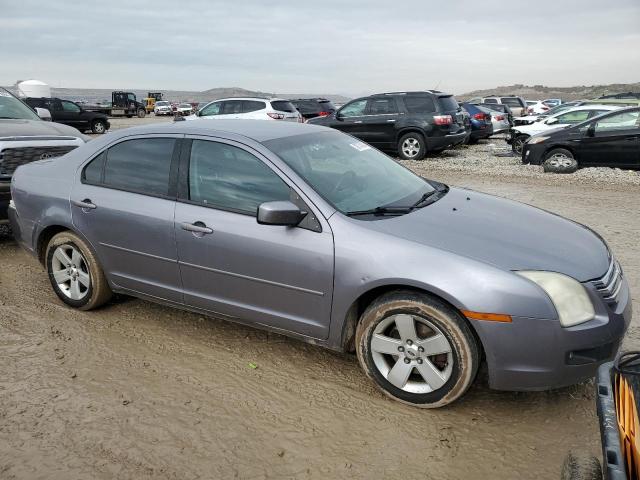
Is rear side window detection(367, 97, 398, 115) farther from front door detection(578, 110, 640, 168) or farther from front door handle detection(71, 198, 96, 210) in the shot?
front door handle detection(71, 198, 96, 210)

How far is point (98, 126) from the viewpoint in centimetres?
2603

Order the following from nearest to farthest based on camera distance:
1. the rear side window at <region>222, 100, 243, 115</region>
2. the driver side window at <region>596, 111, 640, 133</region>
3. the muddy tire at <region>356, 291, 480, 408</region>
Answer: the muddy tire at <region>356, 291, 480, 408</region>
the driver side window at <region>596, 111, 640, 133</region>
the rear side window at <region>222, 100, 243, 115</region>

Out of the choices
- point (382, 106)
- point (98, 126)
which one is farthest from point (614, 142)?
point (98, 126)

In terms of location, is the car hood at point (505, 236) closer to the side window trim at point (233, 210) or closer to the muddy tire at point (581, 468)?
the side window trim at point (233, 210)

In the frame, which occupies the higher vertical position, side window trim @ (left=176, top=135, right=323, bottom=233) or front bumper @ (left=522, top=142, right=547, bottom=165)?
side window trim @ (left=176, top=135, right=323, bottom=233)

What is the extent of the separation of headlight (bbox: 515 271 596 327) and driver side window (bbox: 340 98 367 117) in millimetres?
12403

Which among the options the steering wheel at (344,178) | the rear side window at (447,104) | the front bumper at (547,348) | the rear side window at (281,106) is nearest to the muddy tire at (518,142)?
the rear side window at (447,104)

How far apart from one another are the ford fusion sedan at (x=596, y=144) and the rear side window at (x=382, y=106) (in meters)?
3.76

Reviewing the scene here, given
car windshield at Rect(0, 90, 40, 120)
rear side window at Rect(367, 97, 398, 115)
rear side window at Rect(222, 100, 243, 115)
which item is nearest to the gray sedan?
car windshield at Rect(0, 90, 40, 120)

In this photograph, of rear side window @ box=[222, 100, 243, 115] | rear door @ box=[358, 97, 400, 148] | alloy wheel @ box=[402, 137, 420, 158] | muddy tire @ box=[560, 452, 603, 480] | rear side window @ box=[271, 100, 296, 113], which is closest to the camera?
muddy tire @ box=[560, 452, 603, 480]

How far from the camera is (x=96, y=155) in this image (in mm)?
4375

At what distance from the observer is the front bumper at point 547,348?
2850mm

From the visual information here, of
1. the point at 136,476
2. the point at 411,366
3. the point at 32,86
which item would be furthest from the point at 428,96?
the point at 32,86

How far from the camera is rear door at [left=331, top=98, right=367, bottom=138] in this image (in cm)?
1481
